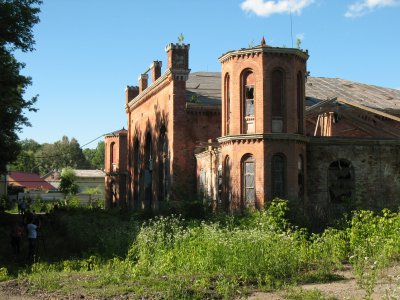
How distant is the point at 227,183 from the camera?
23.1m

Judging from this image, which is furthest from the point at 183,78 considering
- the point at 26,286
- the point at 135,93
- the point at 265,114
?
the point at 26,286

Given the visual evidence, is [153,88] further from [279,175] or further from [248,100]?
[279,175]

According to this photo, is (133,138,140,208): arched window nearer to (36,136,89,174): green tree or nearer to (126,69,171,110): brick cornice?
(126,69,171,110): brick cornice

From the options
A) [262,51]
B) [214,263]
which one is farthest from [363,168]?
[214,263]

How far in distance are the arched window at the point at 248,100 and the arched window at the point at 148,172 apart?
1268cm

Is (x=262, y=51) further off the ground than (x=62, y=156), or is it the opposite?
(x=62, y=156)

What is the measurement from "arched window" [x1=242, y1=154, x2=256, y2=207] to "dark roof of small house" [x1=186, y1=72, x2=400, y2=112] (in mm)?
7306

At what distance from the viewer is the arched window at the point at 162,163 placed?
3073 centimetres

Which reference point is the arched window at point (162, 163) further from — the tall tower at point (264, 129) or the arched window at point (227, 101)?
the tall tower at point (264, 129)

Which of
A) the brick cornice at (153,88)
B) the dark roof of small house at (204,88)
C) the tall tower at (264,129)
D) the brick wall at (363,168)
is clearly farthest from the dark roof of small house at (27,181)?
the brick wall at (363,168)

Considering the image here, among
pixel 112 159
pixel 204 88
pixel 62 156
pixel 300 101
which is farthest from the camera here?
pixel 62 156

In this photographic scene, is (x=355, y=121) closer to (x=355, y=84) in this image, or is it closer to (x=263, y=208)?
Answer: (x=263, y=208)

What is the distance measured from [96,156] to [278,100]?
136 m

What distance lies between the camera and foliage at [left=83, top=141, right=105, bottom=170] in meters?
146
